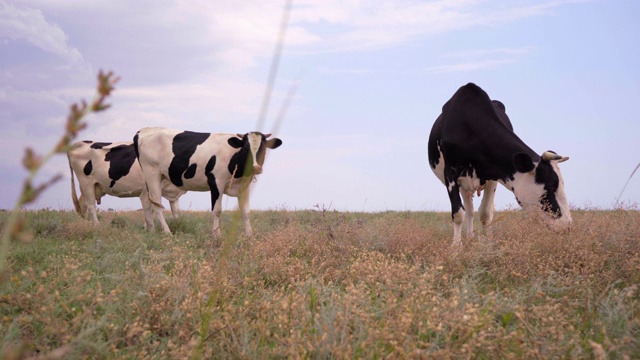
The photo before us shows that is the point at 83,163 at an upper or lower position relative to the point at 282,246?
upper

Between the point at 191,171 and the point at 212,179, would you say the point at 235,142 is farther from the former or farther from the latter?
the point at 191,171

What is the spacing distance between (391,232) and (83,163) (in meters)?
9.58

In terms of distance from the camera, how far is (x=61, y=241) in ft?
30.6

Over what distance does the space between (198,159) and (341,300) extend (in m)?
8.16

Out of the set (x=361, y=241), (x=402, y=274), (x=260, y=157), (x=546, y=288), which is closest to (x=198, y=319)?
(x=402, y=274)

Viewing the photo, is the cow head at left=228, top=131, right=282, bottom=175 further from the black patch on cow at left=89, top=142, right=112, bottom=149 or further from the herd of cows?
the black patch on cow at left=89, top=142, right=112, bottom=149

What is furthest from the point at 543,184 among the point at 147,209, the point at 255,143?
the point at 147,209

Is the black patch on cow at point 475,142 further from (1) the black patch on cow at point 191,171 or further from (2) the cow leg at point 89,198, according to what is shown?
(2) the cow leg at point 89,198

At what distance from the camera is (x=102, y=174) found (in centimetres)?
1403

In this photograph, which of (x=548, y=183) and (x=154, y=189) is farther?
(x=154, y=189)

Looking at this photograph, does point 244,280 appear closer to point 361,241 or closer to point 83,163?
point 361,241

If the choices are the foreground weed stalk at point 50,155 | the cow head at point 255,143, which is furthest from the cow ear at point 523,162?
the foreground weed stalk at point 50,155

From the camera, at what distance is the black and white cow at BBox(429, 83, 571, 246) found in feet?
25.6

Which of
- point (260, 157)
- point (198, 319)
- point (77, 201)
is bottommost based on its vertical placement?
point (198, 319)
